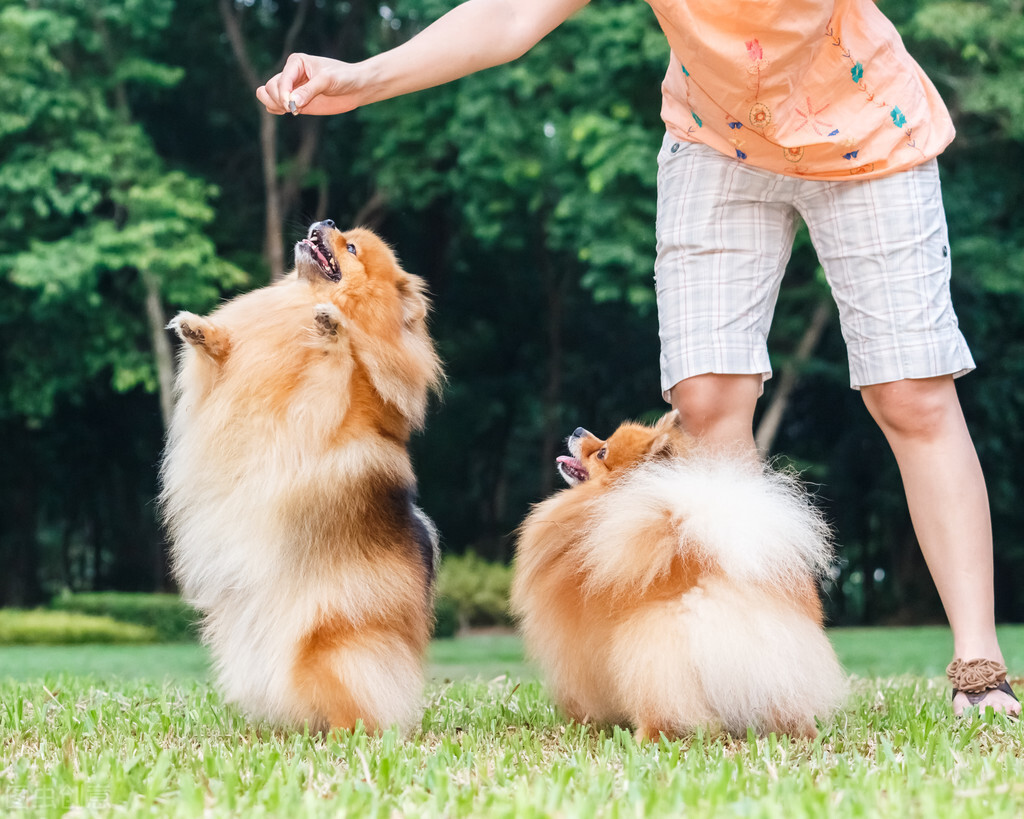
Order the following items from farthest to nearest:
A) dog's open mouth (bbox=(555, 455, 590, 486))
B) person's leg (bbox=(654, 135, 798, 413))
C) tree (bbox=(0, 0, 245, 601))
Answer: tree (bbox=(0, 0, 245, 601)) → dog's open mouth (bbox=(555, 455, 590, 486)) → person's leg (bbox=(654, 135, 798, 413))

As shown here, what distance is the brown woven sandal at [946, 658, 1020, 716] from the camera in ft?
9.58

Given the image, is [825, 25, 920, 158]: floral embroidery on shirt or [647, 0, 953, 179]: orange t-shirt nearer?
[647, 0, 953, 179]: orange t-shirt

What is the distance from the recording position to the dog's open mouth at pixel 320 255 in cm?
308

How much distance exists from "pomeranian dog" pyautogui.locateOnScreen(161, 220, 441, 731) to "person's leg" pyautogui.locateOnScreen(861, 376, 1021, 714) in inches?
52.9

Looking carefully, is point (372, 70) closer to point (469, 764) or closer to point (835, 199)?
point (835, 199)

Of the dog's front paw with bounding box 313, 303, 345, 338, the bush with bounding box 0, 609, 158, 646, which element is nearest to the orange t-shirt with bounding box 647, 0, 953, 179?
the dog's front paw with bounding box 313, 303, 345, 338

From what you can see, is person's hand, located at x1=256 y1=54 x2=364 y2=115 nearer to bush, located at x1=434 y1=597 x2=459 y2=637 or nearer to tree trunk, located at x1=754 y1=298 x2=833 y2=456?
bush, located at x1=434 y1=597 x2=459 y2=637

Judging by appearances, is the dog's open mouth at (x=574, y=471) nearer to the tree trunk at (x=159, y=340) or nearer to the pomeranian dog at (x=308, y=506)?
the pomeranian dog at (x=308, y=506)

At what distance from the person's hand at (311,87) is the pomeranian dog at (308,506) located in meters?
0.51

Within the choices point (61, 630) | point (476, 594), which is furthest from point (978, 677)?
point (61, 630)

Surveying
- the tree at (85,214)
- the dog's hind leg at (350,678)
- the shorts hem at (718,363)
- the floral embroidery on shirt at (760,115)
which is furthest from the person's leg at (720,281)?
the tree at (85,214)

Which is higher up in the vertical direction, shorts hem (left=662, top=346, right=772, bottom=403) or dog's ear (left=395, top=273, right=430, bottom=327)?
dog's ear (left=395, top=273, right=430, bottom=327)

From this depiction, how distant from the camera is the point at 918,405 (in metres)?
2.94

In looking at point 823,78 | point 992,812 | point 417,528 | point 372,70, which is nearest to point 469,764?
point 417,528
